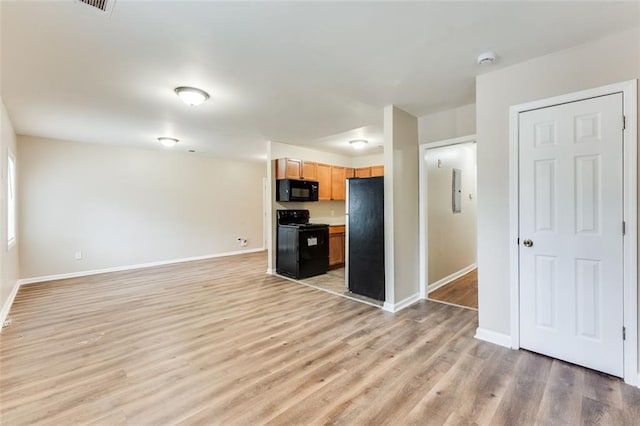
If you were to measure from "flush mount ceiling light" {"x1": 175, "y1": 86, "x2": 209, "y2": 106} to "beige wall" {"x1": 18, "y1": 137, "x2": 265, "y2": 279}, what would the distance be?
388 centimetres

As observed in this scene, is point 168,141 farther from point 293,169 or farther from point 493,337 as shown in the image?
point 493,337

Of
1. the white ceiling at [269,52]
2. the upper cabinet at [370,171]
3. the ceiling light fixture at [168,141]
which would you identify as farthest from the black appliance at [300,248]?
the ceiling light fixture at [168,141]

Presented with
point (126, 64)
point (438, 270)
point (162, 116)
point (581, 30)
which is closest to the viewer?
point (581, 30)

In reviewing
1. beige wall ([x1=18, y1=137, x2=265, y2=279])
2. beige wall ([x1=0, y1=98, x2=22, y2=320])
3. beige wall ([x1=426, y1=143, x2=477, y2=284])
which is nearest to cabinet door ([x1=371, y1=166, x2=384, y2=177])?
Result: beige wall ([x1=426, y1=143, x2=477, y2=284])

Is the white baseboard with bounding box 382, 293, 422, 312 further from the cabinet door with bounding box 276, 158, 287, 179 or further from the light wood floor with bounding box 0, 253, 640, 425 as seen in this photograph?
the cabinet door with bounding box 276, 158, 287, 179

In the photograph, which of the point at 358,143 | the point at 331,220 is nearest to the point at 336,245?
the point at 331,220

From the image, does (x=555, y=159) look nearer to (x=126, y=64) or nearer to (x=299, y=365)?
(x=299, y=365)

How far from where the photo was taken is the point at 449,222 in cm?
471

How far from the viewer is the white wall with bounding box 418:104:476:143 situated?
11.4ft

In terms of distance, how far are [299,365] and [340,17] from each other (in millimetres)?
2651

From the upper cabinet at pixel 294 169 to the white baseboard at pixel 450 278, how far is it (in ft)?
10.2

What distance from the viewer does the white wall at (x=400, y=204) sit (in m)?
3.50

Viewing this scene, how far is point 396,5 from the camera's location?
5.74 feet

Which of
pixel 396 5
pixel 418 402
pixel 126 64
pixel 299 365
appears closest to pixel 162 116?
pixel 126 64
